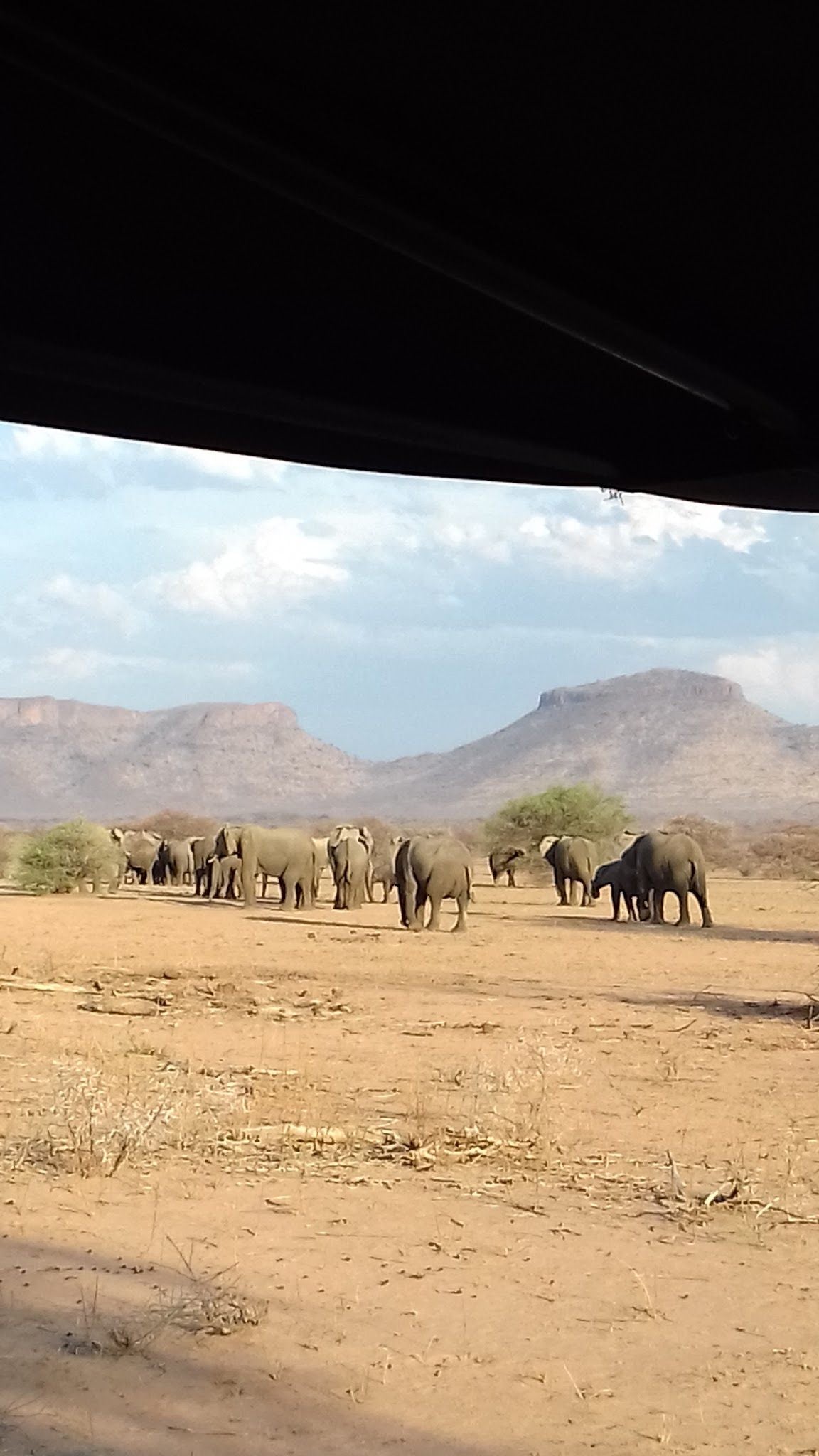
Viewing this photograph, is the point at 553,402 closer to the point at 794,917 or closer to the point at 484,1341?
the point at 484,1341

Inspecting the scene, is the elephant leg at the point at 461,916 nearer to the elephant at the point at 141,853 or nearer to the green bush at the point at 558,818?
the green bush at the point at 558,818

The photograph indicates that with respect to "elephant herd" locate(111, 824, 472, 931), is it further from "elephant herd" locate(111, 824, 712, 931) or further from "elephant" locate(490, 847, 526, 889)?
"elephant" locate(490, 847, 526, 889)

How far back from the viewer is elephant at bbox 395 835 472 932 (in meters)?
24.8

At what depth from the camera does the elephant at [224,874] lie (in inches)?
1351

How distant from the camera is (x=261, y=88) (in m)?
1.72

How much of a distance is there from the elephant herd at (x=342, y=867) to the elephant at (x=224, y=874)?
0.03 metres

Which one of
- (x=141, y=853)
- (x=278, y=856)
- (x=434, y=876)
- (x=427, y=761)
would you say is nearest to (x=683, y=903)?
(x=434, y=876)

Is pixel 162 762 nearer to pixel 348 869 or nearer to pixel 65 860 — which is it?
pixel 65 860

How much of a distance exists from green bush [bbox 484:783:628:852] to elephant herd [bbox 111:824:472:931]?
865 centimetres

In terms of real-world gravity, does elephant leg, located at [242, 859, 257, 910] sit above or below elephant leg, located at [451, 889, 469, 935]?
above

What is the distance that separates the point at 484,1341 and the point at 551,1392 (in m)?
0.52

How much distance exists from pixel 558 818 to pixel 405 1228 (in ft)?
134

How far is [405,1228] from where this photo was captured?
6773 millimetres

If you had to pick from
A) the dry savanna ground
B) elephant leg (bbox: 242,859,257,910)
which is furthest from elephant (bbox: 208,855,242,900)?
the dry savanna ground
